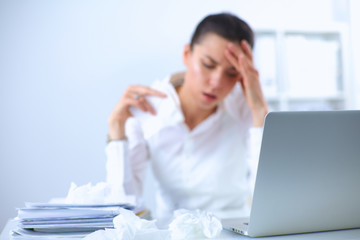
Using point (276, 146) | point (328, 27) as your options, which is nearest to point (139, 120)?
point (276, 146)

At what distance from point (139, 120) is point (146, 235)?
1140mm

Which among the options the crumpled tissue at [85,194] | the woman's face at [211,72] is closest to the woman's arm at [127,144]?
the woman's face at [211,72]

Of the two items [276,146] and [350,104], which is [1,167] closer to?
[276,146]

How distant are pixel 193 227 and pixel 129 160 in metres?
0.98

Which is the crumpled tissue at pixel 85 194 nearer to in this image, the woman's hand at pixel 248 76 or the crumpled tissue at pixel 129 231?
the crumpled tissue at pixel 129 231

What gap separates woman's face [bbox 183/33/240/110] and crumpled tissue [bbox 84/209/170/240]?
106cm

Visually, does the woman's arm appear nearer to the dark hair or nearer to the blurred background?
the dark hair

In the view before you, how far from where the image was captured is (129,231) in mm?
800

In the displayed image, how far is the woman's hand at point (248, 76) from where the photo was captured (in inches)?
72.0

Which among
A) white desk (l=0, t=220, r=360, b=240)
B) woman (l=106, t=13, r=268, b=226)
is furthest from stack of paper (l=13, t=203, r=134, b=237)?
woman (l=106, t=13, r=268, b=226)

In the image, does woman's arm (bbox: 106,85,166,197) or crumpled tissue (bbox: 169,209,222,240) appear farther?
woman's arm (bbox: 106,85,166,197)

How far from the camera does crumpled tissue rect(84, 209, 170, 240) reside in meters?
0.78

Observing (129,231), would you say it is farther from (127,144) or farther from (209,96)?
(209,96)

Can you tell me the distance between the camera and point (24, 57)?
9.57ft
